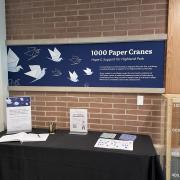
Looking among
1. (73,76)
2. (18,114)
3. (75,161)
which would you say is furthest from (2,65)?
(75,161)

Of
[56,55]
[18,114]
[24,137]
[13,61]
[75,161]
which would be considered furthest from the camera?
[13,61]

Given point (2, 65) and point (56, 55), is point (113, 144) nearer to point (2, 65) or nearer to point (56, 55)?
point (56, 55)

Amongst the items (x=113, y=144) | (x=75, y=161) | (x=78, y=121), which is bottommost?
(x=75, y=161)

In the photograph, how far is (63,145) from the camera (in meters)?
→ 2.27

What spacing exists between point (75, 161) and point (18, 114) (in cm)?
94

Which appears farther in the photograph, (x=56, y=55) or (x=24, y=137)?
(x=56, y=55)

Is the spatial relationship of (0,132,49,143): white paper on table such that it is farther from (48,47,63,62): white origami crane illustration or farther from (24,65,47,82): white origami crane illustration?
(48,47,63,62): white origami crane illustration

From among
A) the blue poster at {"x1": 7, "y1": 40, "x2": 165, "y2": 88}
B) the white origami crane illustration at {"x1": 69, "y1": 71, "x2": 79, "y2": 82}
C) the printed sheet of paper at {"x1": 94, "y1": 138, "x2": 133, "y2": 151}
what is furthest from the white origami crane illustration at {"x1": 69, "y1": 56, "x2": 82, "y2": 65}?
the printed sheet of paper at {"x1": 94, "y1": 138, "x2": 133, "y2": 151}

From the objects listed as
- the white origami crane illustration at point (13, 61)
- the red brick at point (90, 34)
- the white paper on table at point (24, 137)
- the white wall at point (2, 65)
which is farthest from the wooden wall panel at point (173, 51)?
the white wall at point (2, 65)

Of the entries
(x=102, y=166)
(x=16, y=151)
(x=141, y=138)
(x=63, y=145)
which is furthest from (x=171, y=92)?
(x=16, y=151)

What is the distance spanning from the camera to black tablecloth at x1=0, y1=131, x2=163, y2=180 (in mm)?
2084

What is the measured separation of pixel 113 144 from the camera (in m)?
2.28

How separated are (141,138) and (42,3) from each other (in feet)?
6.62

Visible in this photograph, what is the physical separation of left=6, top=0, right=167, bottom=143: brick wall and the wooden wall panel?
0.09 meters
